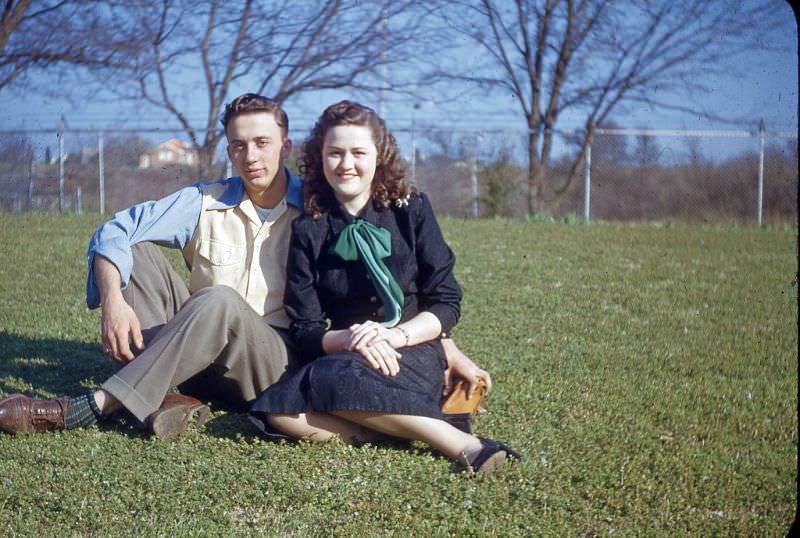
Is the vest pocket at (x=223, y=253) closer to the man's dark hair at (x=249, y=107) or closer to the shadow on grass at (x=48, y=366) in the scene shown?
the man's dark hair at (x=249, y=107)

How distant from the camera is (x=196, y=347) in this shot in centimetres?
338

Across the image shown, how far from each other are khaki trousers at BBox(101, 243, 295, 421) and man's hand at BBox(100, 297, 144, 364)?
65 millimetres

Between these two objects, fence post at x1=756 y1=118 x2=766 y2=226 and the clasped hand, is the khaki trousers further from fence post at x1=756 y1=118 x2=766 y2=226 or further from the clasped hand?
fence post at x1=756 y1=118 x2=766 y2=226

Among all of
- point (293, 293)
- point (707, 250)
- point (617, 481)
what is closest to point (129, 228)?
point (293, 293)

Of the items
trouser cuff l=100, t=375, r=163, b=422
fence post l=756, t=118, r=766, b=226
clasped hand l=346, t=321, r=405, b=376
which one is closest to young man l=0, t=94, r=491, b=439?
trouser cuff l=100, t=375, r=163, b=422

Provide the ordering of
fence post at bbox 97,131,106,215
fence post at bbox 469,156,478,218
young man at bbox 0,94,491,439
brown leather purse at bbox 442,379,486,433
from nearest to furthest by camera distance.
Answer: young man at bbox 0,94,491,439 < brown leather purse at bbox 442,379,486,433 < fence post at bbox 97,131,106,215 < fence post at bbox 469,156,478,218

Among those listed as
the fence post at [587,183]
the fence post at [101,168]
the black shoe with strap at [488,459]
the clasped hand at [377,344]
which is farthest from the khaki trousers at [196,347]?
the fence post at [587,183]

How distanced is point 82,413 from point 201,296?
0.71 m

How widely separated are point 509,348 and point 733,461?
2009 millimetres

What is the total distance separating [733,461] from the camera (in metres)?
3.31

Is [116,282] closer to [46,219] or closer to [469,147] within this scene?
[46,219]

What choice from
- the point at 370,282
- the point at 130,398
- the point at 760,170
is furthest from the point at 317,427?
the point at 760,170

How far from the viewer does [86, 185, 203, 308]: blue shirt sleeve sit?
11.6 ft

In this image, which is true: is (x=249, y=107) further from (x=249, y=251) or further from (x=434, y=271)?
(x=434, y=271)
